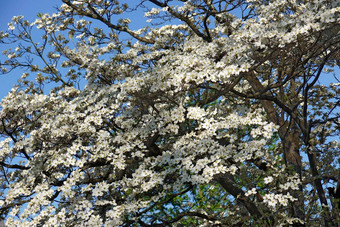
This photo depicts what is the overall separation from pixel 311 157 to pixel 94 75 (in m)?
5.19

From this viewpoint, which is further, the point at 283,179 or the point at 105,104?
the point at 105,104

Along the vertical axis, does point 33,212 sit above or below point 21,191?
below

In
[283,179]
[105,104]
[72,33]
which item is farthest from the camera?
[72,33]

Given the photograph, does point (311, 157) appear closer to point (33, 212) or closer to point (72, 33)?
point (33, 212)

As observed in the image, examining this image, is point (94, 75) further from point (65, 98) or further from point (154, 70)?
point (154, 70)

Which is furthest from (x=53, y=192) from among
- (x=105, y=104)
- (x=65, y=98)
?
(x=65, y=98)

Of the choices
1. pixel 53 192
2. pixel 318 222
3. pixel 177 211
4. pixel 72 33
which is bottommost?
pixel 318 222

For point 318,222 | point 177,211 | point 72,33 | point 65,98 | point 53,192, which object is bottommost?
point 318,222

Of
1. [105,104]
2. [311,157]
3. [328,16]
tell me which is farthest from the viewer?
[105,104]

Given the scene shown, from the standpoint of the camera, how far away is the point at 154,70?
7.59m

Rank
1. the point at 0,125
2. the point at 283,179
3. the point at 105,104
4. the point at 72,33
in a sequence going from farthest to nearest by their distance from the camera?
the point at 72,33 → the point at 0,125 → the point at 105,104 → the point at 283,179

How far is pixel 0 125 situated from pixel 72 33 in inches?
157

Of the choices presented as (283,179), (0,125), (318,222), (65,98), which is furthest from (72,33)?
(318,222)

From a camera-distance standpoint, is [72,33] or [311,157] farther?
[72,33]
